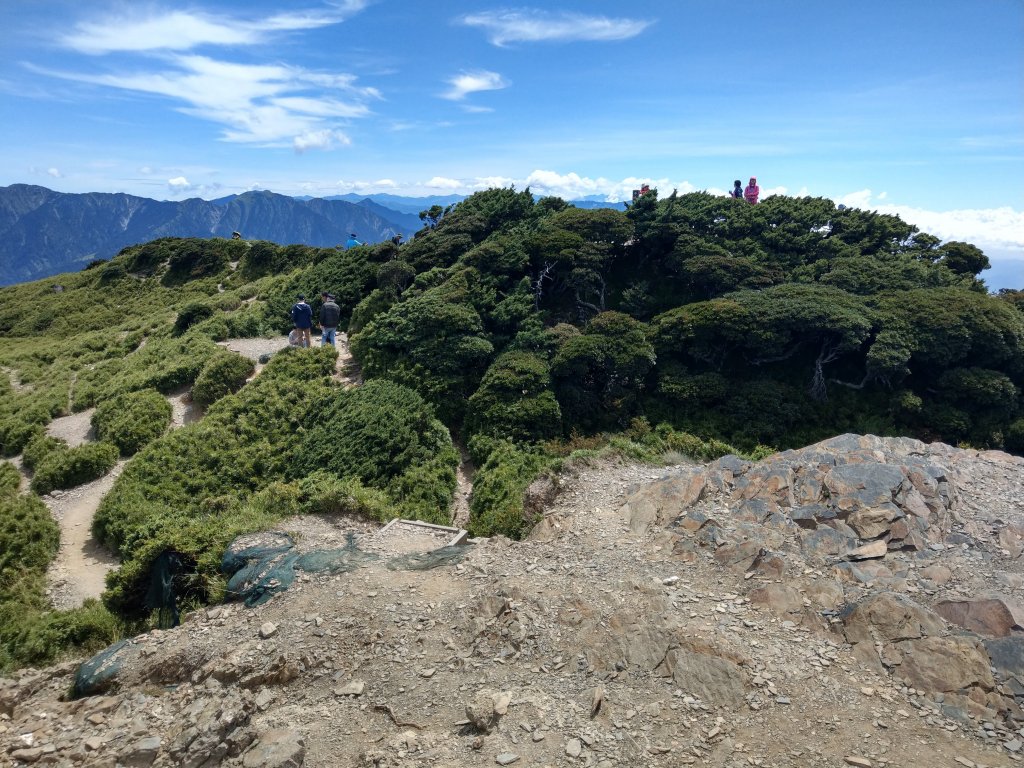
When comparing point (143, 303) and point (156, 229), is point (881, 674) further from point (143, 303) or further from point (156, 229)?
point (156, 229)

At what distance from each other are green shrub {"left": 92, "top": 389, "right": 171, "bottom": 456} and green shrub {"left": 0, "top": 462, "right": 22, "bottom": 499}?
2094mm

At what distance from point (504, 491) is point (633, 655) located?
638 cm

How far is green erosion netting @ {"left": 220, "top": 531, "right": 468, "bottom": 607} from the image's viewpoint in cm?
848

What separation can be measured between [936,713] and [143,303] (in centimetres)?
3749

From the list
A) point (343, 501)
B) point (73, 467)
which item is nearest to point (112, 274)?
point (73, 467)

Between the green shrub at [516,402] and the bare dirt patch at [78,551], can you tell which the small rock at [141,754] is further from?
the green shrub at [516,402]

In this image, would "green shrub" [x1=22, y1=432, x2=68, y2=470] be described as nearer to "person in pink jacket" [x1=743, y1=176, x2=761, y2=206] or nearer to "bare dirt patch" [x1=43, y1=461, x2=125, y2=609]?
"bare dirt patch" [x1=43, y1=461, x2=125, y2=609]

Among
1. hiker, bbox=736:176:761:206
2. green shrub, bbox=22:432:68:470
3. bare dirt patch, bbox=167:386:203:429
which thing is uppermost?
hiker, bbox=736:176:761:206

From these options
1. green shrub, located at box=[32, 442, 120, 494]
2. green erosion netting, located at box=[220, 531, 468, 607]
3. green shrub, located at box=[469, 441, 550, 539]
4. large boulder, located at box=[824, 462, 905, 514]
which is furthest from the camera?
green shrub, located at box=[32, 442, 120, 494]

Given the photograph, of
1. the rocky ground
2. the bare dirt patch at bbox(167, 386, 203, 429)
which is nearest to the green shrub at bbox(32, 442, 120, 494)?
the bare dirt patch at bbox(167, 386, 203, 429)

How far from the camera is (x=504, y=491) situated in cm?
1294

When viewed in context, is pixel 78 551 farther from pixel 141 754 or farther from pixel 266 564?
pixel 141 754

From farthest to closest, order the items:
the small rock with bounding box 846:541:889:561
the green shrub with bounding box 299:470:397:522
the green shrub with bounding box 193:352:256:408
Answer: the green shrub with bounding box 193:352:256:408
the green shrub with bounding box 299:470:397:522
the small rock with bounding box 846:541:889:561

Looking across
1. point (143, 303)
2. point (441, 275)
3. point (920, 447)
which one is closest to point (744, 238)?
point (441, 275)
